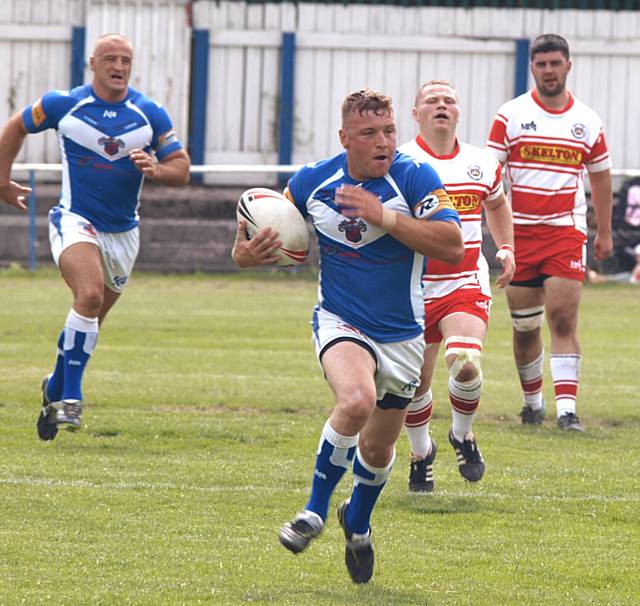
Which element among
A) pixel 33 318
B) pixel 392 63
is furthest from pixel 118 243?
pixel 392 63

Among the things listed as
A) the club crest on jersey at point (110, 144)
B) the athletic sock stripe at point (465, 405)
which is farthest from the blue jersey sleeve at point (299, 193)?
the club crest on jersey at point (110, 144)

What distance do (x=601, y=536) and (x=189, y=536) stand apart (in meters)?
1.90

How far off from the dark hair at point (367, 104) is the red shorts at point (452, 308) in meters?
2.22

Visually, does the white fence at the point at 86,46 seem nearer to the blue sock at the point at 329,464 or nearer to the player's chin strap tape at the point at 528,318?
the player's chin strap tape at the point at 528,318

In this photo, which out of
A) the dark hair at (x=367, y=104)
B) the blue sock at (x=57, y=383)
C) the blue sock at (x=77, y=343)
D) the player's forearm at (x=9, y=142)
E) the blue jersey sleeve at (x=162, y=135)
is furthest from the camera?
the blue jersey sleeve at (x=162, y=135)

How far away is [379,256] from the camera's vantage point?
6.71 meters

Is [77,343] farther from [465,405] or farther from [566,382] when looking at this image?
[566,382]

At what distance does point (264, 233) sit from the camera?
6.70m

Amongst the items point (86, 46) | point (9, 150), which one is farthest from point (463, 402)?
point (86, 46)

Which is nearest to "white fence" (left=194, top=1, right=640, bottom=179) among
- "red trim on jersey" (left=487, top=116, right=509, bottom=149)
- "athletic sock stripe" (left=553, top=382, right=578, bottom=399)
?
"red trim on jersey" (left=487, top=116, right=509, bottom=149)

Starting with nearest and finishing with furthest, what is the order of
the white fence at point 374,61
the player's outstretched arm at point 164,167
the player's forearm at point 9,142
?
the player's outstretched arm at point 164,167, the player's forearm at point 9,142, the white fence at point 374,61

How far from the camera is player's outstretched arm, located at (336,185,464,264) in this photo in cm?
638

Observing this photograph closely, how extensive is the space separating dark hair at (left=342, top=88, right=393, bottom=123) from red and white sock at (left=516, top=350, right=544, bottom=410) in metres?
4.64

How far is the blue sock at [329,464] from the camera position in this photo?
6418 mm
